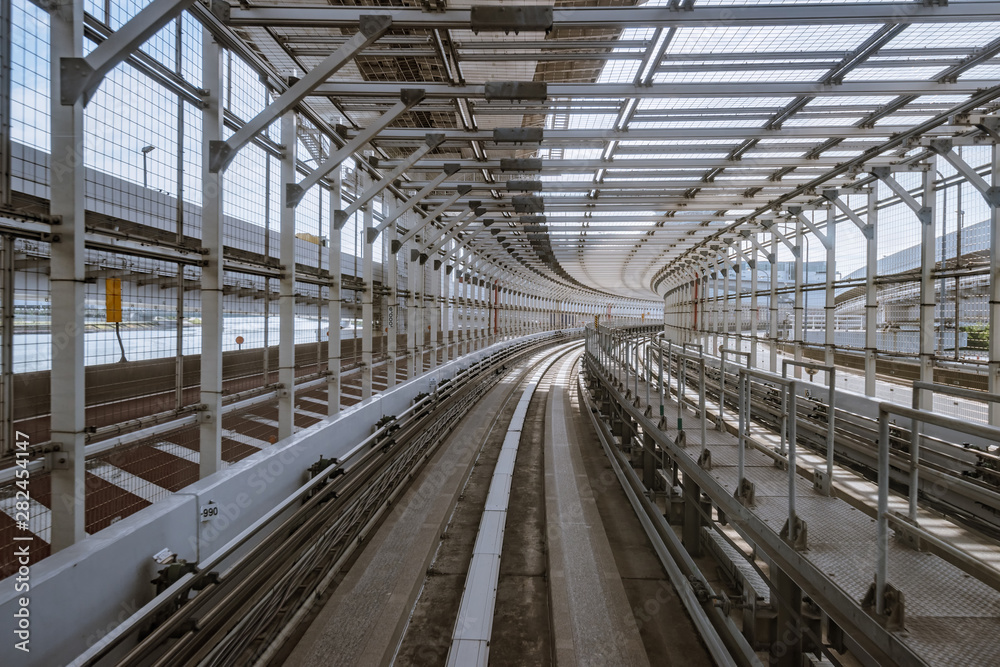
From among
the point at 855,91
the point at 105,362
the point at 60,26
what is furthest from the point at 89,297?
the point at 855,91

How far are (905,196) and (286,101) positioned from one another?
8.63 metres

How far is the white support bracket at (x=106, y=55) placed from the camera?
115 inches

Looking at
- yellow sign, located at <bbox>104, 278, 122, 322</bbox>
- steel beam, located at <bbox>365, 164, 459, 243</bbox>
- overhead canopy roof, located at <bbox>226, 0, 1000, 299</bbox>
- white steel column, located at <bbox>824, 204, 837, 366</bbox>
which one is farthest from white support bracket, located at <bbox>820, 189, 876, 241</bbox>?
yellow sign, located at <bbox>104, 278, 122, 322</bbox>

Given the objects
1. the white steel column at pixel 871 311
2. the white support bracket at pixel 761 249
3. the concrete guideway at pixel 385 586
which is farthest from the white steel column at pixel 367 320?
the white support bracket at pixel 761 249

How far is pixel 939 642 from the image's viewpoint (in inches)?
73.9

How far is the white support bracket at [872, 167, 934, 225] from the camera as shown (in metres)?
7.10

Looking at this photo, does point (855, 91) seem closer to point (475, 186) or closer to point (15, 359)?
point (475, 186)

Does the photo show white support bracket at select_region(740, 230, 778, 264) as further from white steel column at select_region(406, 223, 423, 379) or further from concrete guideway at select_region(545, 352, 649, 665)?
white steel column at select_region(406, 223, 423, 379)

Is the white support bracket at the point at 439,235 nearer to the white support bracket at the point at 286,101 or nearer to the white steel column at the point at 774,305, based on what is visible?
the white support bracket at the point at 286,101

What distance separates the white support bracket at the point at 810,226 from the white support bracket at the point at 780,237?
0.54 m

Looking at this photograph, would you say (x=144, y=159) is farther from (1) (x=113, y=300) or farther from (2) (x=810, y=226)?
(2) (x=810, y=226)

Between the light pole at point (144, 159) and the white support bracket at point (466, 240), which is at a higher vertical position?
the white support bracket at point (466, 240)

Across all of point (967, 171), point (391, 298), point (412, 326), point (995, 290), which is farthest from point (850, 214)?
point (412, 326)

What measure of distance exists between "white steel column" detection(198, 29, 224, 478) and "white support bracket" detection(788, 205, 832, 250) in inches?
411
